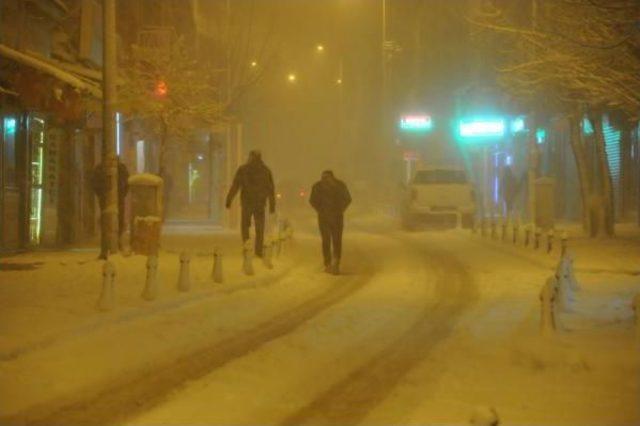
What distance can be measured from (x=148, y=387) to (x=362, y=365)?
204cm

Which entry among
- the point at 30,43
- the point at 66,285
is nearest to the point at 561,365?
the point at 66,285

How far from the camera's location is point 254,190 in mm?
16859

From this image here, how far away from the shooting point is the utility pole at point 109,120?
49.6ft

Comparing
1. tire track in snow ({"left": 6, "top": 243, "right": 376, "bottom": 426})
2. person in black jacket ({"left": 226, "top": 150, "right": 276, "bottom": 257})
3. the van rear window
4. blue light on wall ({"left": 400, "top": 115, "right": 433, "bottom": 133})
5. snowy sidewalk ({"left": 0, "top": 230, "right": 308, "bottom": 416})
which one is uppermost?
blue light on wall ({"left": 400, "top": 115, "right": 433, "bottom": 133})

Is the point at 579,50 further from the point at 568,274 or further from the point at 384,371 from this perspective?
the point at 384,371

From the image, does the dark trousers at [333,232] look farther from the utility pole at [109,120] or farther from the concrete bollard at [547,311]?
the concrete bollard at [547,311]

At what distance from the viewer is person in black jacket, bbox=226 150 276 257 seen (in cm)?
1681

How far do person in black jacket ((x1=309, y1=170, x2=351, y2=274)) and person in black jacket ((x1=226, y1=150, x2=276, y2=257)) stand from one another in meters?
0.91

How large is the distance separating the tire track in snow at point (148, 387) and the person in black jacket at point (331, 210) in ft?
16.3

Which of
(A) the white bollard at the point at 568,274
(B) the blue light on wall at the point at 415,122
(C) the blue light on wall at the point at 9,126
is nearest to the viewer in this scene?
(A) the white bollard at the point at 568,274

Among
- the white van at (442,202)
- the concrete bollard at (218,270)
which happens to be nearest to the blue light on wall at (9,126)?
the concrete bollard at (218,270)

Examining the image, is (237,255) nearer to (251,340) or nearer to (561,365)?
(251,340)

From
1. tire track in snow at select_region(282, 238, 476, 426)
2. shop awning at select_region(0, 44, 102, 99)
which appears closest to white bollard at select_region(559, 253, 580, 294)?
tire track in snow at select_region(282, 238, 476, 426)

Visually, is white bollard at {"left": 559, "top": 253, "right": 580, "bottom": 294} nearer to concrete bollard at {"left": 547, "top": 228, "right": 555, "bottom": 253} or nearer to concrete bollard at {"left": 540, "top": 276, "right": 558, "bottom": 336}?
concrete bollard at {"left": 540, "top": 276, "right": 558, "bottom": 336}
